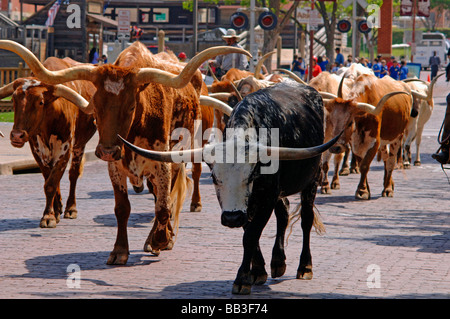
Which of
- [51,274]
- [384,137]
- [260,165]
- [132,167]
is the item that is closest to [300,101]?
[260,165]

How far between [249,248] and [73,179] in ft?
16.4

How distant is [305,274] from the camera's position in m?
7.66

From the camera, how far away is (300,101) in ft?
25.9

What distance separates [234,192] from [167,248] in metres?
2.56

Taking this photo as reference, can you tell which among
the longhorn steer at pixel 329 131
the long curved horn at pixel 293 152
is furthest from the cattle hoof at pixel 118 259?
the longhorn steer at pixel 329 131

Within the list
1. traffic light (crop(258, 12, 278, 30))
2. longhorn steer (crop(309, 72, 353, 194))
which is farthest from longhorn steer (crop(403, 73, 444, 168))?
traffic light (crop(258, 12, 278, 30))

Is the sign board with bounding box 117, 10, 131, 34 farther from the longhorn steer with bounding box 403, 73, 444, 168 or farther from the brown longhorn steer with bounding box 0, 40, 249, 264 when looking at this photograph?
the brown longhorn steer with bounding box 0, 40, 249, 264

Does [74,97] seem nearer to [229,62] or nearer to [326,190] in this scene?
[326,190]

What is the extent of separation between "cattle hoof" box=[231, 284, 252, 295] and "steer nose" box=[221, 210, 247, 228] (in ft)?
1.95

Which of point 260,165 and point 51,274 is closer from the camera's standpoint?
point 260,165

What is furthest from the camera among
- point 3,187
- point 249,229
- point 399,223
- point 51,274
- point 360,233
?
A: point 3,187

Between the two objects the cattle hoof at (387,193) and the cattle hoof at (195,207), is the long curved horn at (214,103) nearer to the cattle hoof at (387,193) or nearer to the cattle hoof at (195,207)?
the cattle hoof at (195,207)

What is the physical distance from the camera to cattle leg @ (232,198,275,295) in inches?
271

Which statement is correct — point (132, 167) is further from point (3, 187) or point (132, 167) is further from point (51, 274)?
point (3, 187)
